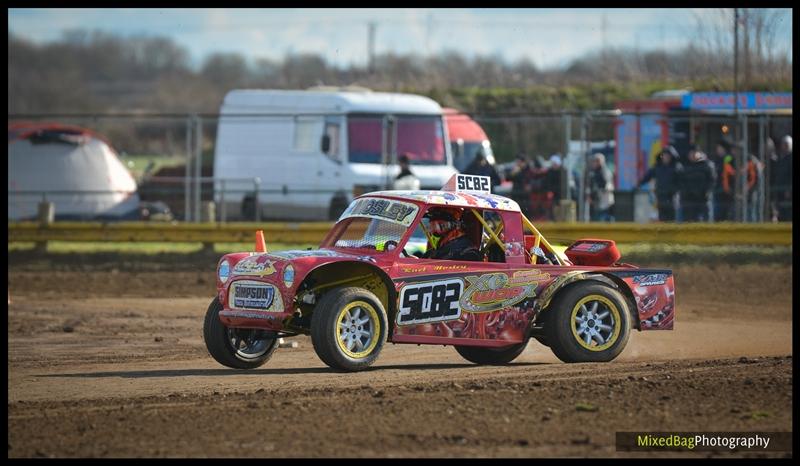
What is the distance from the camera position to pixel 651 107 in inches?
1084

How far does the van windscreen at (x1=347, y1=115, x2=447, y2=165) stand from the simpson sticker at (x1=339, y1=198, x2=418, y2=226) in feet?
42.1

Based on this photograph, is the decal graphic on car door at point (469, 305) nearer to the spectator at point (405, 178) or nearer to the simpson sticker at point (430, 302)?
the simpson sticker at point (430, 302)

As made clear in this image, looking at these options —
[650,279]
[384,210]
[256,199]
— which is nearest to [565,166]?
[256,199]

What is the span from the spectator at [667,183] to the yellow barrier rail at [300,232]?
5.03ft

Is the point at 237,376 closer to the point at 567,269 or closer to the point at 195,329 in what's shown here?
the point at 567,269

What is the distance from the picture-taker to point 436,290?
10.9m

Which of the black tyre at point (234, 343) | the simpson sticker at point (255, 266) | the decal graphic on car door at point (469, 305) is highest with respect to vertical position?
the simpson sticker at point (255, 266)

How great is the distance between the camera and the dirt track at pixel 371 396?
297 inches

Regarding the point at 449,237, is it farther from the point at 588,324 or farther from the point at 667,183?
the point at 667,183

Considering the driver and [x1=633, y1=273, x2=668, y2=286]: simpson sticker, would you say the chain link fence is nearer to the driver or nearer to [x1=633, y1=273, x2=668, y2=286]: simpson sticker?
[x1=633, y1=273, x2=668, y2=286]: simpson sticker

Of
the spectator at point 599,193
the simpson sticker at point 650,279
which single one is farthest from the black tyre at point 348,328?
the spectator at point 599,193

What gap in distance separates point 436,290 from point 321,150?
14249 mm

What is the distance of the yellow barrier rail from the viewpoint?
19297 mm

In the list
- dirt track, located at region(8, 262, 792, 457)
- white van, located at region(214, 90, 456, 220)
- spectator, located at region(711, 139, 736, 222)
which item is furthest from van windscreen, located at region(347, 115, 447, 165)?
dirt track, located at region(8, 262, 792, 457)
